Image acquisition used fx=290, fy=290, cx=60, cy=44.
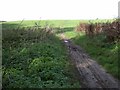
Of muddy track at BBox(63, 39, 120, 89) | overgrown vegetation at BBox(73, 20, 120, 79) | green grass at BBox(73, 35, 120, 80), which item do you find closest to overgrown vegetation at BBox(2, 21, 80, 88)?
muddy track at BBox(63, 39, 120, 89)

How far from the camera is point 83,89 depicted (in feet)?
39.6

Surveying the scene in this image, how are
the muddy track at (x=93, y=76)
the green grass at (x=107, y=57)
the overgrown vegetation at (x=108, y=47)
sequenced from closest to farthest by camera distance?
the muddy track at (x=93, y=76), the green grass at (x=107, y=57), the overgrown vegetation at (x=108, y=47)

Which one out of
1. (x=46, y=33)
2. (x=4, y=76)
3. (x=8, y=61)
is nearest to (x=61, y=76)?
(x=4, y=76)

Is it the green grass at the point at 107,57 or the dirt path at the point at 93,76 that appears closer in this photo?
the dirt path at the point at 93,76

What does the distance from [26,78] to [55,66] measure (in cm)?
234

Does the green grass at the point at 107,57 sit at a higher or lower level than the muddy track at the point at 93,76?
higher

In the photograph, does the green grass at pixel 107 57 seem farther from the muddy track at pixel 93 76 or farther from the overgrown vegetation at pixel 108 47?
the muddy track at pixel 93 76

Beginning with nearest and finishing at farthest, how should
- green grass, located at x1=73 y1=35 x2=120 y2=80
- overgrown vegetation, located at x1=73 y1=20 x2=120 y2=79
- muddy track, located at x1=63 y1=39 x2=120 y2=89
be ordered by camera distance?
muddy track, located at x1=63 y1=39 x2=120 y2=89
green grass, located at x1=73 y1=35 x2=120 y2=80
overgrown vegetation, located at x1=73 y1=20 x2=120 y2=79

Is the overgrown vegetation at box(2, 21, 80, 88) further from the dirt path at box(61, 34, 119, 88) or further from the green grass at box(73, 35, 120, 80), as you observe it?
the green grass at box(73, 35, 120, 80)

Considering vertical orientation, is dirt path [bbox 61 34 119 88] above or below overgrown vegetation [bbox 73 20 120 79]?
below

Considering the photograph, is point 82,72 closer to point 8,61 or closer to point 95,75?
point 95,75

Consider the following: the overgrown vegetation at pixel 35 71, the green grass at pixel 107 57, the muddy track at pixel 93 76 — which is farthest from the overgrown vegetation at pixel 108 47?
the overgrown vegetation at pixel 35 71

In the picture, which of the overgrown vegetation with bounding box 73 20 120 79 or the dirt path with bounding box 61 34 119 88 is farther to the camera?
the overgrown vegetation with bounding box 73 20 120 79

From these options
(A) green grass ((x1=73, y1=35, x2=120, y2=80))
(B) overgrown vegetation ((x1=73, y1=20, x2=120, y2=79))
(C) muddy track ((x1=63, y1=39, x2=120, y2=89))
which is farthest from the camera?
(B) overgrown vegetation ((x1=73, y1=20, x2=120, y2=79))
